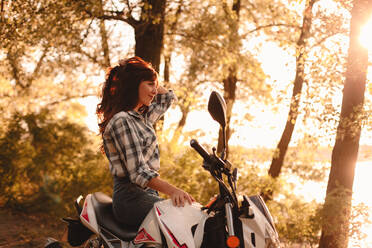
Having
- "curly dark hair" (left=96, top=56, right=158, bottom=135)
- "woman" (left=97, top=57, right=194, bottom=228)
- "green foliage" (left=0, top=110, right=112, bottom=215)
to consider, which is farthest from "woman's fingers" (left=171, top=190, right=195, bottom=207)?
"green foliage" (left=0, top=110, right=112, bottom=215)

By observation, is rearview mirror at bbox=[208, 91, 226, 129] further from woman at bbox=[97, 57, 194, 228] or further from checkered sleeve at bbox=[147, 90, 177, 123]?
checkered sleeve at bbox=[147, 90, 177, 123]

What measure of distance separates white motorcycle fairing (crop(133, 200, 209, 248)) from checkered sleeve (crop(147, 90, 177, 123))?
3.64 ft

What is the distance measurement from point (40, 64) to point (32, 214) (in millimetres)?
5148

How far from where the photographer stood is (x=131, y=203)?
105 inches

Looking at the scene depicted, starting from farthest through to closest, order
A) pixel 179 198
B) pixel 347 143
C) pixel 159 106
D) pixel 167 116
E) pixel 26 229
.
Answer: pixel 167 116 → pixel 347 143 → pixel 26 229 → pixel 159 106 → pixel 179 198

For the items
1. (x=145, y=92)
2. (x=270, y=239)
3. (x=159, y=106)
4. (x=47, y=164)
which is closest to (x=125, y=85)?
(x=145, y=92)

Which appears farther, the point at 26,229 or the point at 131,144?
the point at 26,229

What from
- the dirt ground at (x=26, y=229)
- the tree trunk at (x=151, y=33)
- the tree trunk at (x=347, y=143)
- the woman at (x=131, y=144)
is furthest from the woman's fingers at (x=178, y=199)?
the tree trunk at (x=151, y=33)

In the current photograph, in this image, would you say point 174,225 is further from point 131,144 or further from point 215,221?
point 131,144

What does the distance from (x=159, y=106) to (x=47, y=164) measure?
5.77m

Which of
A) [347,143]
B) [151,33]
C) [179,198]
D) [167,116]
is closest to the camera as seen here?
[179,198]

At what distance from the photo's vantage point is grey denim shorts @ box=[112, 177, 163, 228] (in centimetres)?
266

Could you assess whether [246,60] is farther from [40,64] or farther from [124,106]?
[124,106]

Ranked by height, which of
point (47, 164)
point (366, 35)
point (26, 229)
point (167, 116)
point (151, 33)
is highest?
point (366, 35)
